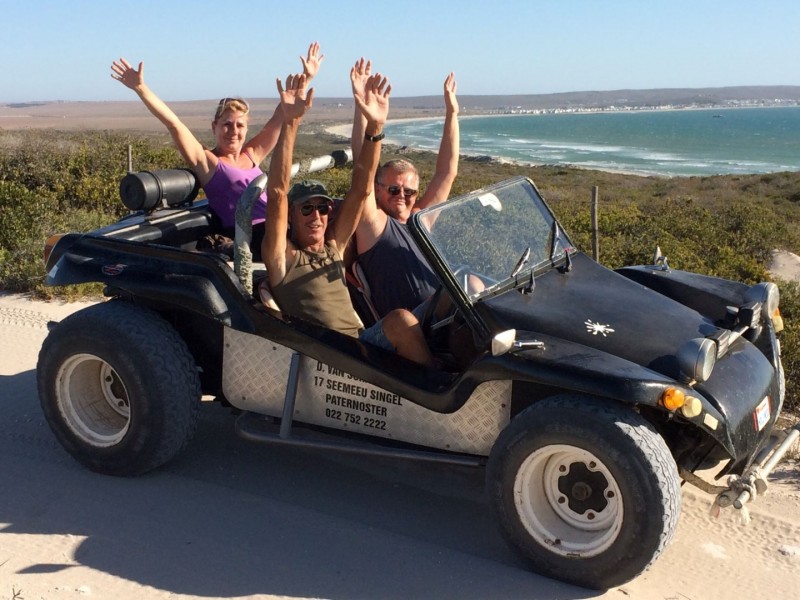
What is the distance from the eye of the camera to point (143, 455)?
4430 mm

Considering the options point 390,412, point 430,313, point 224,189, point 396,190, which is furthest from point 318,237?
point 224,189

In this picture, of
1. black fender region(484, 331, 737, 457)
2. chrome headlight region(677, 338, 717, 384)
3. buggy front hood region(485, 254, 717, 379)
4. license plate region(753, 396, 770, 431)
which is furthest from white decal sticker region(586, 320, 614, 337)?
license plate region(753, 396, 770, 431)

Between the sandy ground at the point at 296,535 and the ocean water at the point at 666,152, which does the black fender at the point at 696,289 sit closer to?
the sandy ground at the point at 296,535

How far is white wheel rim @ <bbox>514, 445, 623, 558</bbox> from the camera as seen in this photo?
354 centimetres

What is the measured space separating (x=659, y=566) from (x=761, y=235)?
1178cm

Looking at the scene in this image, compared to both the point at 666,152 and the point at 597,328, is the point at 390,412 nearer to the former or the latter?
the point at 597,328

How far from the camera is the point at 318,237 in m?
4.51

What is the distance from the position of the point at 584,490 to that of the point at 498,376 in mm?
574

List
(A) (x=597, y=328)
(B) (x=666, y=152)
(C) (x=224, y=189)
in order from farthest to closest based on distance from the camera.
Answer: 1. (B) (x=666, y=152)
2. (C) (x=224, y=189)
3. (A) (x=597, y=328)

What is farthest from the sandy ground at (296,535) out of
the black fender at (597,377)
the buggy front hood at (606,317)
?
the buggy front hood at (606,317)

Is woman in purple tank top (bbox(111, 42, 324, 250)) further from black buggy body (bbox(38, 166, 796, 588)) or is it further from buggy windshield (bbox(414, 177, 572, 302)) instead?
buggy windshield (bbox(414, 177, 572, 302))

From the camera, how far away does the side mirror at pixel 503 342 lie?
357 centimetres

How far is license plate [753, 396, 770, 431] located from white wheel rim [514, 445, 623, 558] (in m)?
0.79

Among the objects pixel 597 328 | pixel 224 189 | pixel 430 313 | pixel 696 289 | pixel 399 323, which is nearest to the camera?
pixel 597 328
